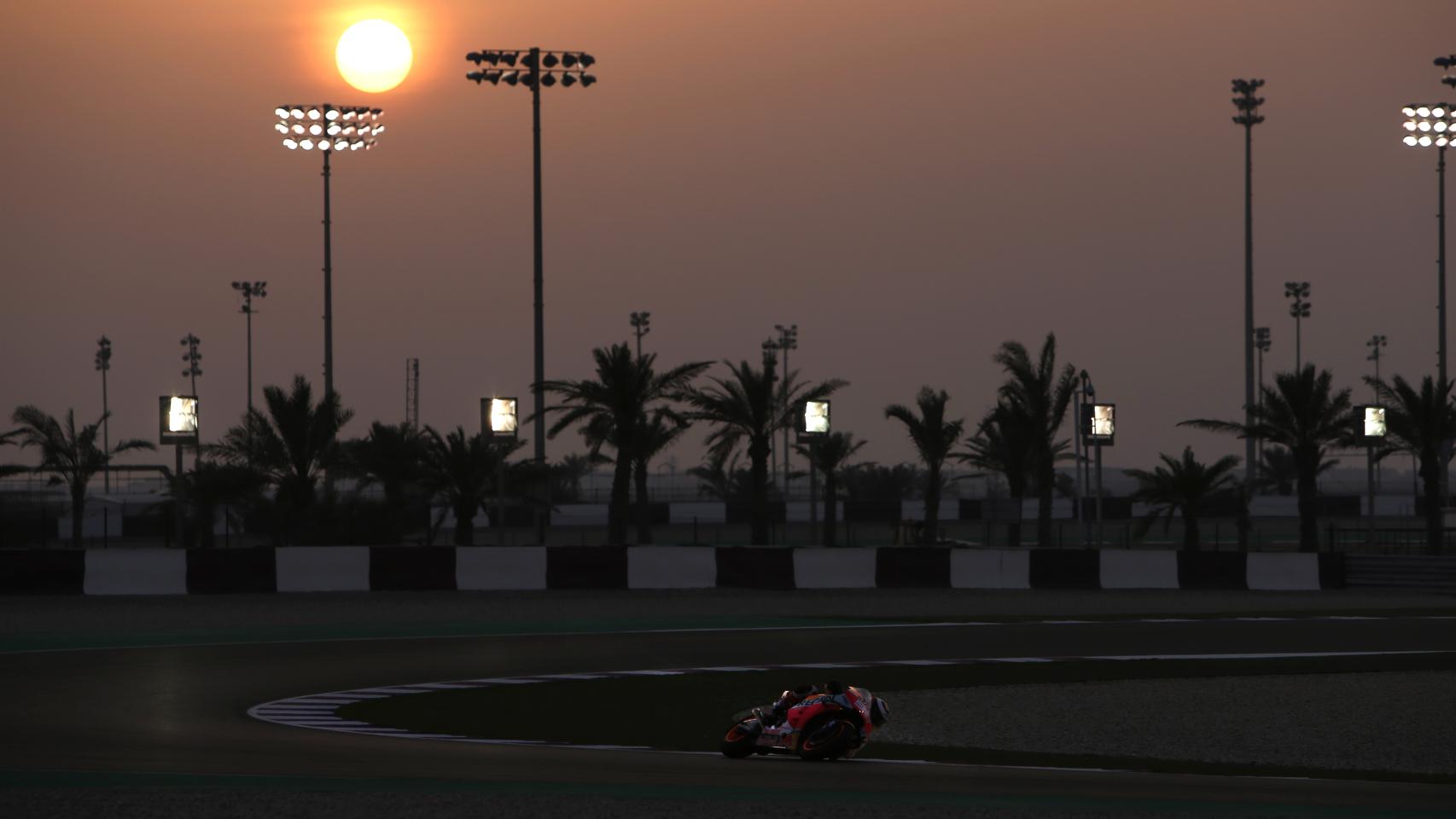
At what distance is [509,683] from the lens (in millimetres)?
18891

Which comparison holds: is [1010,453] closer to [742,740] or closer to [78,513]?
[78,513]

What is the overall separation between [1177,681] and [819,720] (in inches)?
A: 309

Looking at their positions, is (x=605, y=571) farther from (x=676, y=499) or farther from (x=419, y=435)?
(x=676, y=499)

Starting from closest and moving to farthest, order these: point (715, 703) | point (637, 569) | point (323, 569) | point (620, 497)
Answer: point (715, 703)
point (323, 569)
point (637, 569)
point (620, 497)

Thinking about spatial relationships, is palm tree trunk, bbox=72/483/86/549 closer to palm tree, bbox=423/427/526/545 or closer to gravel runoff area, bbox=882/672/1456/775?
palm tree, bbox=423/427/526/545

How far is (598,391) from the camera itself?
47062 mm

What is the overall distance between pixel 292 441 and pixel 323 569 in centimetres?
1565

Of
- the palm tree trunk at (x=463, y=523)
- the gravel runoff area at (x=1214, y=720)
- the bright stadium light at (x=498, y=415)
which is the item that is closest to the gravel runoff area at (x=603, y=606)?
the bright stadium light at (x=498, y=415)

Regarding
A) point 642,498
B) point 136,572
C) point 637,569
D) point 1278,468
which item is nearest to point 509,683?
point 637,569

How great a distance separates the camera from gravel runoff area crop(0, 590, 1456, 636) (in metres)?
27.6

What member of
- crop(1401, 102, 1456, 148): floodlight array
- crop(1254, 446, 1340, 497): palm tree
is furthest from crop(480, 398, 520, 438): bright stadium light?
crop(1254, 446, 1340, 497): palm tree

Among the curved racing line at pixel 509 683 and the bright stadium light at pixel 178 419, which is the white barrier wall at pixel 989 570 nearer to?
the curved racing line at pixel 509 683

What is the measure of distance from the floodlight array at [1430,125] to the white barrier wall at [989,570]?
30803mm

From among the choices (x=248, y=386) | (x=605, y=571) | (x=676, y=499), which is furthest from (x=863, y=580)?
(x=248, y=386)
